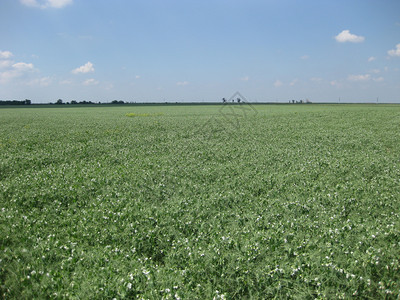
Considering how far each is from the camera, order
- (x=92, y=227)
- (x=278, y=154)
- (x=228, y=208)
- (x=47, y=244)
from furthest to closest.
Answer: (x=278, y=154)
(x=228, y=208)
(x=92, y=227)
(x=47, y=244)

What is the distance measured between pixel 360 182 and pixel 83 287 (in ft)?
31.9

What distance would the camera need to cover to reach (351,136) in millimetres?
21500

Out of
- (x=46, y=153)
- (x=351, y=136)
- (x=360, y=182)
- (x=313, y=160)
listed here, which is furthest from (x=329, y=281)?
(x=351, y=136)

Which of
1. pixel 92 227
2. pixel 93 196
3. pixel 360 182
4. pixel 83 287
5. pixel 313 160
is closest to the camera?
pixel 83 287

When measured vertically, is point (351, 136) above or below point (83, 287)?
above

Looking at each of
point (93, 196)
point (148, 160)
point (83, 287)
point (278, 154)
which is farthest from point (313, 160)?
point (83, 287)

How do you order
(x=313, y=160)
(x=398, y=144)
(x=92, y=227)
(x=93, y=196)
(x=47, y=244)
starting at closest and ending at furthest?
(x=47, y=244) < (x=92, y=227) < (x=93, y=196) < (x=313, y=160) < (x=398, y=144)

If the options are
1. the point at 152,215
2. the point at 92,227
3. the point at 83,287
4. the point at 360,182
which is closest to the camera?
the point at 83,287

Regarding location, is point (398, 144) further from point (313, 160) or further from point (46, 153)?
point (46, 153)

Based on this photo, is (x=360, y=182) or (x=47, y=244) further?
(x=360, y=182)

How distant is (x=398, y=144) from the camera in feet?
59.5

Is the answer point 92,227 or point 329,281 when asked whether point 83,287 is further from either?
point 329,281

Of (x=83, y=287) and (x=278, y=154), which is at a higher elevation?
(x=278, y=154)

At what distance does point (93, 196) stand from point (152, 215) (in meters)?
2.97
